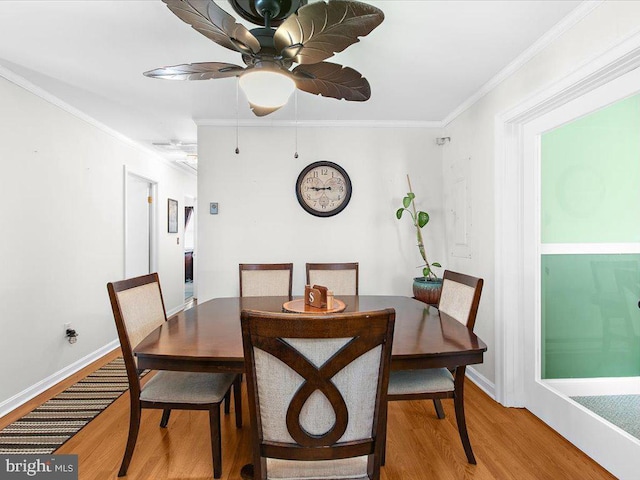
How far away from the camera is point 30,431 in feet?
7.37

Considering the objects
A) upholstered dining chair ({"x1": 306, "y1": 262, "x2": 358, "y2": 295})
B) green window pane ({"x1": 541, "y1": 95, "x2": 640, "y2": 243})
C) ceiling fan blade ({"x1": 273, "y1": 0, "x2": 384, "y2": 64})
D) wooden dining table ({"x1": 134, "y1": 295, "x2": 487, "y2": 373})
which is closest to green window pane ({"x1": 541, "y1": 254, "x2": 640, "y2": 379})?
green window pane ({"x1": 541, "y1": 95, "x2": 640, "y2": 243})

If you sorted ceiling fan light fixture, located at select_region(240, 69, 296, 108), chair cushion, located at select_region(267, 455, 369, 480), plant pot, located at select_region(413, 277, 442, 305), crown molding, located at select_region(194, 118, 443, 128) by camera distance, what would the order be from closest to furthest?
chair cushion, located at select_region(267, 455, 369, 480), ceiling fan light fixture, located at select_region(240, 69, 296, 108), plant pot, located at select_region(413, 277, 442, 305), crown molding, located at select_region(194, 118, 443, 128)

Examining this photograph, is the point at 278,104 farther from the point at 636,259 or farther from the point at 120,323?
the point at 636,259

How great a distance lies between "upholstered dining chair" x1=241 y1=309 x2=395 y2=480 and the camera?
1.06 metres

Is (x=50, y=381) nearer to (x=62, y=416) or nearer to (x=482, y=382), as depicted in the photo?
(x=62, y=416)

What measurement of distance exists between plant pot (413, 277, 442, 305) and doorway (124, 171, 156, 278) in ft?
10.7

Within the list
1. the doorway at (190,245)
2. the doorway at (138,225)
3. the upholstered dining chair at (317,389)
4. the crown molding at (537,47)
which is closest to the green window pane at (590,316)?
the crown molding at (537,47)

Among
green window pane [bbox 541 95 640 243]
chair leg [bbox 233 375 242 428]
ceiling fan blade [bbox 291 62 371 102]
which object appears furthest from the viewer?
chair leg [bbox 233 375 242 428]

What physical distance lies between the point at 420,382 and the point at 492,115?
207cm

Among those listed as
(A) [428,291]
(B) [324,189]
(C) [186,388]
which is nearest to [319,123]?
(B) [324,189]

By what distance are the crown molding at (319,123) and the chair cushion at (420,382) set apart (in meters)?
2.59

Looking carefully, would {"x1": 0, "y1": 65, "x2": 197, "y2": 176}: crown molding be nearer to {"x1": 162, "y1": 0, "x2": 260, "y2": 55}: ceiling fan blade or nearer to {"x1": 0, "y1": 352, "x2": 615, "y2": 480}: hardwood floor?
{"x1": 162, "y1": 0, "x2": 260, "y2": 55}: ceiling fan blade

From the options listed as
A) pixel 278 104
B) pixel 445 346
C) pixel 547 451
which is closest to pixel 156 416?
pixel 445 346

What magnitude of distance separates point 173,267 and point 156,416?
3452mm
